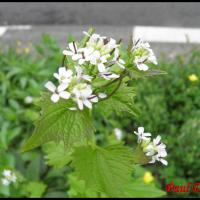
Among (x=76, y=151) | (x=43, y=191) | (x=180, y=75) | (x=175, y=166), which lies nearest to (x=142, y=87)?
(x=180, y=75)

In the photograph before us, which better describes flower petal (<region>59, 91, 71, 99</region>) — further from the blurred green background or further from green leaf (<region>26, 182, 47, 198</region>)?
green leaf (<region>26, 182, 47, 198</region>)

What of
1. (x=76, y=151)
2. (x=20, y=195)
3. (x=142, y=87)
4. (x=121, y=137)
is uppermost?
(x=142, y=87)

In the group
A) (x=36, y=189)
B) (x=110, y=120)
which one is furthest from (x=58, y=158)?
(x=110, y=120)

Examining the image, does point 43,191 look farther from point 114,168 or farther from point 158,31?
point 158,31

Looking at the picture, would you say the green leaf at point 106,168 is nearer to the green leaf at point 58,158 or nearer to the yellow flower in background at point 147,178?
the green leaf at point 58,158

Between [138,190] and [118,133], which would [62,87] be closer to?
[138,190]

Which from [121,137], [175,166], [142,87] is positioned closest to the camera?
[175,166]
